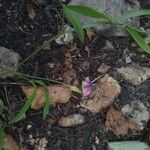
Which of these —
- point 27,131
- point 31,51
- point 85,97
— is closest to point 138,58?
point 85,97

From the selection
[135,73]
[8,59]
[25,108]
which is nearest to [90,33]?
[135,73]

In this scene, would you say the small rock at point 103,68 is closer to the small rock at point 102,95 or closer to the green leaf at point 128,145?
the small rock at point 102,95

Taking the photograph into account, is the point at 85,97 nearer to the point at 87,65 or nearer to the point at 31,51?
the point at 87,65

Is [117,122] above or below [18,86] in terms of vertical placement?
below

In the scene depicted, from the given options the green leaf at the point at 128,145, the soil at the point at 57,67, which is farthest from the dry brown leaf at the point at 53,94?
the green leaf at the point at 128,145

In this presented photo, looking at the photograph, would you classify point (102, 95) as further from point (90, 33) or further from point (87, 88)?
point (90, 33)

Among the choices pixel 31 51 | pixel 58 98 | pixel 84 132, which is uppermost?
pixel 31 51

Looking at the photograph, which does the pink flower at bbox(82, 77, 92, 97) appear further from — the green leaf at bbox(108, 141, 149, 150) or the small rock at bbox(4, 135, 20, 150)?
the small rock at bbox(4, 135, 20, 150)
